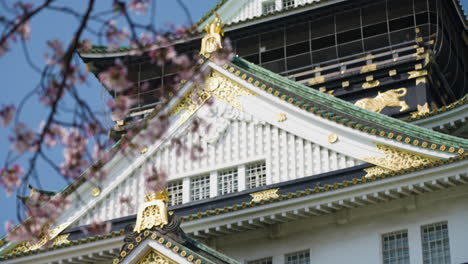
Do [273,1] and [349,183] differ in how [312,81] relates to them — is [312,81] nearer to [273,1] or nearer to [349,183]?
[273,1]

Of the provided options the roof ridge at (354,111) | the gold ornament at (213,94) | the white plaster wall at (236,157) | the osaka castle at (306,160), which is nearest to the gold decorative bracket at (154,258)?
the osaka castle at (306,160)

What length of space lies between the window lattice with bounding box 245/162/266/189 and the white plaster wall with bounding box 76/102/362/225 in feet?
0.55

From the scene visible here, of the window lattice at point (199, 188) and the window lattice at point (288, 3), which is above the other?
the window lattice at point (288, 3)

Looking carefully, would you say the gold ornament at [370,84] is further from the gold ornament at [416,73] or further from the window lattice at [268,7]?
the window lattice at [268,7]

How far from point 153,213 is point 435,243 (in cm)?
617

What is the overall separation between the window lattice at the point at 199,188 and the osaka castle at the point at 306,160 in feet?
0.19

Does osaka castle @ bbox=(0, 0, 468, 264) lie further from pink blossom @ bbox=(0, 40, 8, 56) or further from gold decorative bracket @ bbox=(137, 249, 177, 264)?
pink blossom @ bbox=(0, 40, 8, 56)

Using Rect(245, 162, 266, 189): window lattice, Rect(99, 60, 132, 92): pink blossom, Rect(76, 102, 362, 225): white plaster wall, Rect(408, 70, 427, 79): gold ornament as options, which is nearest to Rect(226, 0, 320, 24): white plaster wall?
Rect(408, 70, 427, 79): gold ornament

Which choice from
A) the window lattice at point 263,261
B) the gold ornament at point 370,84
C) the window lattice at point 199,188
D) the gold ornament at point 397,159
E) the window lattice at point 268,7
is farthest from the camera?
the window lattice at point 268,7

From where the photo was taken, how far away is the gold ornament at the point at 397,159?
959 inches

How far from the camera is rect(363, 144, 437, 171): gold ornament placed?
24.4 metres

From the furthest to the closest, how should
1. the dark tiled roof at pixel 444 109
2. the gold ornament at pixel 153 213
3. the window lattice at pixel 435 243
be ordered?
the dark tiled roof at pixel 444 109 → the window lattice at pixel 435 243 → the gold ornament at pixel 153 213

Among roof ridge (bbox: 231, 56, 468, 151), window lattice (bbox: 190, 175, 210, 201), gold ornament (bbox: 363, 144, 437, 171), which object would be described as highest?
roof ridge (bbox: 231, 56, 468, 151)

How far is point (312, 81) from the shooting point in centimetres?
3300
